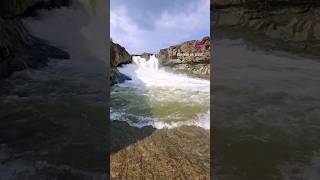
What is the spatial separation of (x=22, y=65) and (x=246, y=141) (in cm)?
218

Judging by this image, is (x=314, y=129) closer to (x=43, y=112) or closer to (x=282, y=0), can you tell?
(x=282, y=0)

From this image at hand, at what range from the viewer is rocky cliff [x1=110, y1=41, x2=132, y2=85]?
8.95m

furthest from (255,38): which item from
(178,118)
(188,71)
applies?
(188,71)

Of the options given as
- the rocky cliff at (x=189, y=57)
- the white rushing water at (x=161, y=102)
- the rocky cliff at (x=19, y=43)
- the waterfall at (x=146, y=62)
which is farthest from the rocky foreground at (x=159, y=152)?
the waterfall at (x=146, y=62)

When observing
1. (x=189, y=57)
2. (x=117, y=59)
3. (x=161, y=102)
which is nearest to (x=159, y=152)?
(x=161, y=102)

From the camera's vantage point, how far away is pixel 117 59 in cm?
1052

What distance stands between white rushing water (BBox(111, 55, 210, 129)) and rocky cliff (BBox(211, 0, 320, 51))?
2706 millimetres

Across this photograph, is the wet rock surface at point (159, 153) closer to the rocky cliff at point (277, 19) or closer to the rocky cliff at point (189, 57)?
the rocky cliff at point (277, 19)

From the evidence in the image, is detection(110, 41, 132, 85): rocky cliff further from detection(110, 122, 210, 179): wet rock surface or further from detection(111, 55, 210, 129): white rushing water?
detection(110, 122, 210, 179): wet rock surface

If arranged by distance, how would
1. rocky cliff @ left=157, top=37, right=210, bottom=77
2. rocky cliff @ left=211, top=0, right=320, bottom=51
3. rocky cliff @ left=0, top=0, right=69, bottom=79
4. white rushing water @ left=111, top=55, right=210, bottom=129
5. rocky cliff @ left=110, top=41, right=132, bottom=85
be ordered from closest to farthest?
rocky cliff @ left=0, top=0, right=69, bottom=79, rocky cliff @ left=211, top=0, right=320, bottom=51, white rushing water @ left=111, top=55, right=210, bottom=129, rocky cliff @ left=110, top=41, right=132, bottom=85, rocky cliff @ left=157, top=37, right=210, bottom=77

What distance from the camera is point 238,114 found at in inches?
130

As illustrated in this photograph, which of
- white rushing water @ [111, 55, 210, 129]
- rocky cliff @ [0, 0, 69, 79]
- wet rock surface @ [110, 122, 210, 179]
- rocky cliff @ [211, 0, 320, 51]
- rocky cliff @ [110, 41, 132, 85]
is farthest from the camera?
rocky cliff @ [110, 41, 132, 85]

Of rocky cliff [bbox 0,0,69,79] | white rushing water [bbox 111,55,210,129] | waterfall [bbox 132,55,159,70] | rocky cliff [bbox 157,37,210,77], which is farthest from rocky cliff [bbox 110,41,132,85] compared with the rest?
rocky cliff [bbox 0,0,69,79]

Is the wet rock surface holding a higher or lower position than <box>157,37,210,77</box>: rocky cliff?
lower
